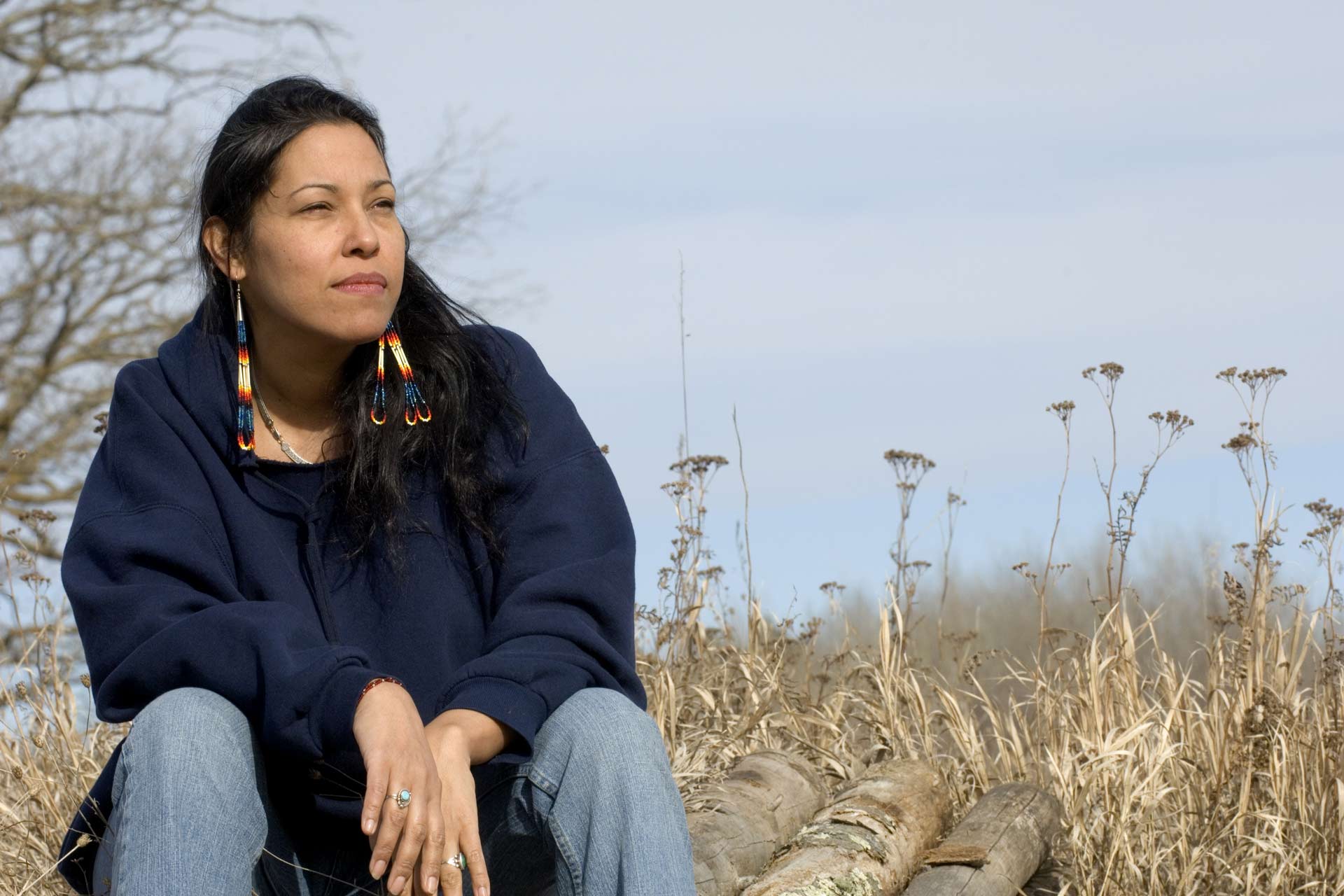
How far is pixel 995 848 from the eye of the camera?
332 centimetres

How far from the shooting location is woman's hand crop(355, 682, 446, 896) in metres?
2.01

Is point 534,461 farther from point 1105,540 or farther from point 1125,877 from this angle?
point 1105,540

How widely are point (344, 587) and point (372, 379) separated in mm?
397

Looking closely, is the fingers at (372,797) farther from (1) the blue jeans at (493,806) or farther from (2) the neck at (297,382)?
(2) the neck at (297,382)

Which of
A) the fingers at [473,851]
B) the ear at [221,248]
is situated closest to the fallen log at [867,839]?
the fingers at [473,851]

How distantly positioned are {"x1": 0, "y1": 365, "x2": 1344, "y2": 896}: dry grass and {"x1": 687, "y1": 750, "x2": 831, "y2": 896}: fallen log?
0.10 m

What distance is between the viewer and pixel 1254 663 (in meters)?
3.89

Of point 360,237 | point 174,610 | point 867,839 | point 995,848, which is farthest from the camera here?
point 995,848

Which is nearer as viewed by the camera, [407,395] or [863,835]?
[407,395]

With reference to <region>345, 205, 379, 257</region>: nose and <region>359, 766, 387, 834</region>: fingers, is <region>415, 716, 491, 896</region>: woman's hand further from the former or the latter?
<region>345, 205, 379, 257</region>: nose

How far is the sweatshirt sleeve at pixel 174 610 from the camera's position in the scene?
7.06 ft

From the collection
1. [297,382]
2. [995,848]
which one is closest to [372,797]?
[297,382]

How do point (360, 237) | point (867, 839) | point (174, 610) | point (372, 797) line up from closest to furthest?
1. point (372, 797)
2. point (174, 610)
3. point (360, 237)
4. point (867, 839)

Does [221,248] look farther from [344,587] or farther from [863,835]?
[863,835]
